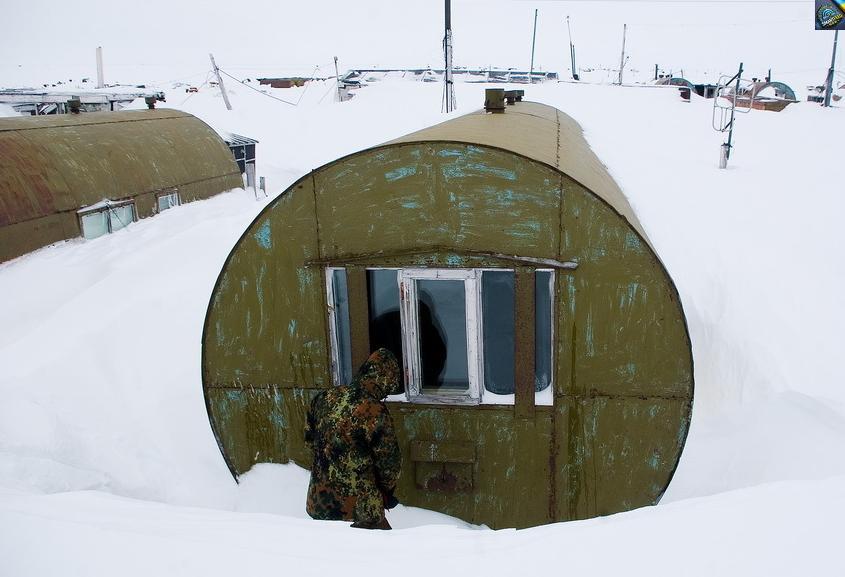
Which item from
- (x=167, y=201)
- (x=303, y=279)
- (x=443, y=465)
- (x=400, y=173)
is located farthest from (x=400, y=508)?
(x=167, y=201)

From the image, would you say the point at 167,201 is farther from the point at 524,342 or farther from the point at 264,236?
the point at 524,342

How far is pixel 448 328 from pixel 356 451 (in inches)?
45.1

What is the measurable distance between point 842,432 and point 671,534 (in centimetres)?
275

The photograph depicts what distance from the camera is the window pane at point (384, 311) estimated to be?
4.85 m

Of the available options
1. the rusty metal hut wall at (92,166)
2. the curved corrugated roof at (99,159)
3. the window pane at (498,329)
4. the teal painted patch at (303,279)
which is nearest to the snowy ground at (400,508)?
the rusty metal hut wall at (92,166)

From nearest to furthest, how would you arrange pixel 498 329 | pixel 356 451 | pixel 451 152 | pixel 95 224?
pixel 356 451 → pixel 451 152 → pixel 498 329 → pixel 95 224

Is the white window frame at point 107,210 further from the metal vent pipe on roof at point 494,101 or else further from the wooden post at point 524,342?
the wooden post at point 524,342

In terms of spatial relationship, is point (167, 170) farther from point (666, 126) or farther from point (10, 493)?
point (666, 126)

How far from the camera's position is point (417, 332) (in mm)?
4809

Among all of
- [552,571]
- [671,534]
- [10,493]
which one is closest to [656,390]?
[671,534]

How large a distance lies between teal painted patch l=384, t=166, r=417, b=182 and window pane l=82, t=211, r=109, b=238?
8.80 metres

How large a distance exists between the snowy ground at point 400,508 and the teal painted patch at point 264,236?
1743 millimetres

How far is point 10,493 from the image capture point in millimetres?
3984

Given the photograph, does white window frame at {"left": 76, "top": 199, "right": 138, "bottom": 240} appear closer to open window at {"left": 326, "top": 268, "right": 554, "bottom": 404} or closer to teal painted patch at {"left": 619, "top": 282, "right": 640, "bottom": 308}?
open window at {"left": 326, "top": 268, "right": 554, "bottom": 404}
